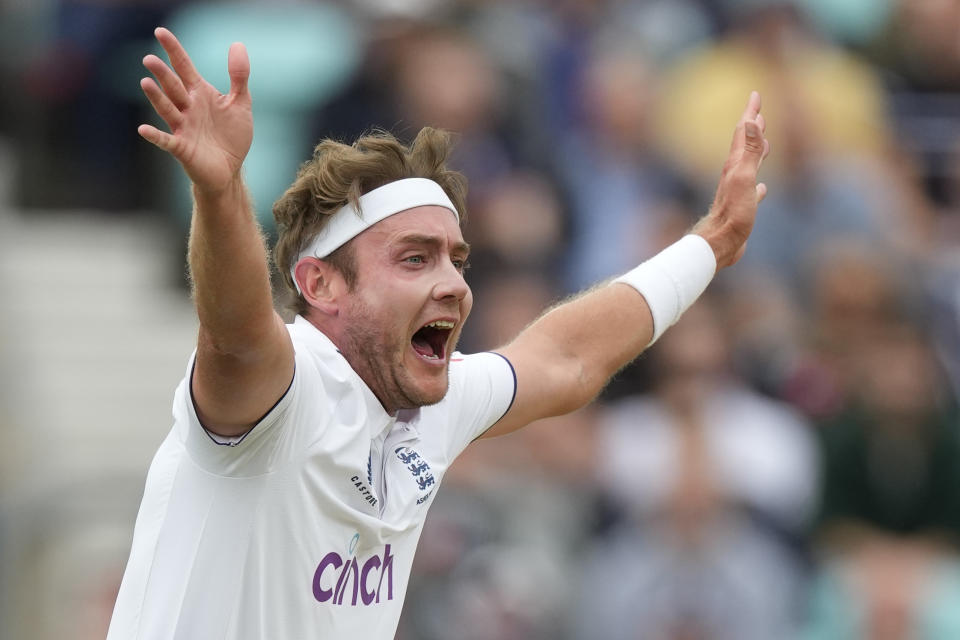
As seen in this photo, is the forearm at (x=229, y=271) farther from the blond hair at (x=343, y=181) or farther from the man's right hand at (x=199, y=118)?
the blond hair at (x=343, y=181)

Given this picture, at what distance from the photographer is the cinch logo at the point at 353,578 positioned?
421 centimetres

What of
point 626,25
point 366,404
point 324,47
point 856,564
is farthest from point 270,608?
point 626,25

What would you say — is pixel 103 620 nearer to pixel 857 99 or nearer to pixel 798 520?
pixel 798 520

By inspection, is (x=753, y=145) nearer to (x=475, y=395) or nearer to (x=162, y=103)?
(x=475, y=395)

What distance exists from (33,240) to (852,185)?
202 inches

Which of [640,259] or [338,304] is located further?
[640,259]

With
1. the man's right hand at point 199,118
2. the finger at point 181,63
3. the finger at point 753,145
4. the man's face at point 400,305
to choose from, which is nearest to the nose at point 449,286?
the man's face at point 400,305

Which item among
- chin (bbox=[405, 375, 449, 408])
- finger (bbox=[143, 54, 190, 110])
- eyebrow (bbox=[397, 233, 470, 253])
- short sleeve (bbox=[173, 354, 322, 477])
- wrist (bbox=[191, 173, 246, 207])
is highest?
finger (bbox=[143, 54, 190, 110])

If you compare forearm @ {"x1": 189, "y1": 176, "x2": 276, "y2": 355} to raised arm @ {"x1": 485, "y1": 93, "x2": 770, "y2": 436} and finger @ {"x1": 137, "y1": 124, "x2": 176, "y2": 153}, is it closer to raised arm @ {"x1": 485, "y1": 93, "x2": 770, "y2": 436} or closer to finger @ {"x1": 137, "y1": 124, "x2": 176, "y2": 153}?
finger @ {"x1": 137, "y1": 124, "x2": 176, "y2": 153}

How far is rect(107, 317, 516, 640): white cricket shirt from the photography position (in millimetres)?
4047

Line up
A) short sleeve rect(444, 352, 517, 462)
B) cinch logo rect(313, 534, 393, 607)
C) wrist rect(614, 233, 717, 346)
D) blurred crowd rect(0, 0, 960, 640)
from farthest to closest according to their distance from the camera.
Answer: blurred crowd rect(0, 0, 960, 640) < wrist rect(614, 233, 717, 346) < short sleeve rect(444, 352, 517, 462) < cinch logo rect(313, 534, 393, 607)

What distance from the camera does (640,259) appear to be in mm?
9156

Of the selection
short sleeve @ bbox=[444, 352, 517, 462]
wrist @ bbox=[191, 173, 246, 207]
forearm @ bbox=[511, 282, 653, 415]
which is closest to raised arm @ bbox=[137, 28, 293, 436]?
wrist @ bbox=[191, 173, 246, 207]

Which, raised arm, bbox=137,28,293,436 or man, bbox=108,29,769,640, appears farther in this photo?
man, bbox=108,29,769,640
